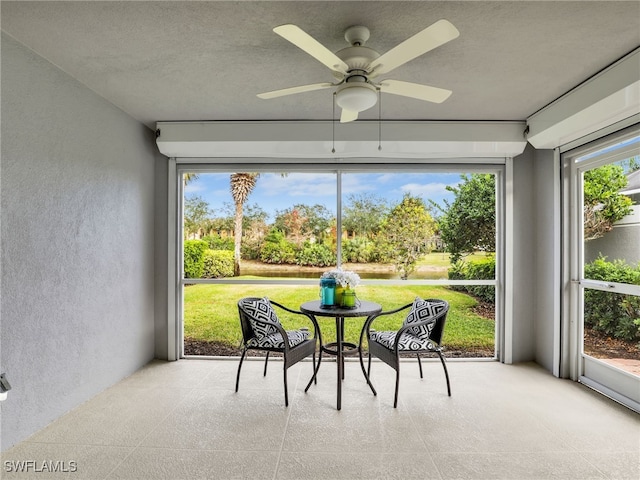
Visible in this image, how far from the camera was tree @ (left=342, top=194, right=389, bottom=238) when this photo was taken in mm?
4301

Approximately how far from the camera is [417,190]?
4.43 meters

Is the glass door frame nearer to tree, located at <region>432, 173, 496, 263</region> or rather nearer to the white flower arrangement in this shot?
tree, located at <region>432, 173, 496, 263</region>

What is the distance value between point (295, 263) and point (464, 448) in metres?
2.58

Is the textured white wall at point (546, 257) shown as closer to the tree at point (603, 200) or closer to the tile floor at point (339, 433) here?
the tree at point (603, 200)

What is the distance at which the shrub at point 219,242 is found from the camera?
14.2 feet

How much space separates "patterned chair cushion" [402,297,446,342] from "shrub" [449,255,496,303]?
1.14 metres

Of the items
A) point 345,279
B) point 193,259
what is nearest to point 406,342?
point 345,279

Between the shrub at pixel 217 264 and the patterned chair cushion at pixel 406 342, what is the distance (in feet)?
6.66

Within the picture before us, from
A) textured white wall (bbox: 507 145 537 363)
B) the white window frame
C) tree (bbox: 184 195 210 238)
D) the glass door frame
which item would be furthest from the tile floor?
tree (bbox: 184 195 210 238)

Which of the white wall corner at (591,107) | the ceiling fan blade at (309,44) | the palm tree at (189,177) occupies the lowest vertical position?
the palm tree at (189,177)

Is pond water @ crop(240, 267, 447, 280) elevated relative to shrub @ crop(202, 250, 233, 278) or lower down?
lower down

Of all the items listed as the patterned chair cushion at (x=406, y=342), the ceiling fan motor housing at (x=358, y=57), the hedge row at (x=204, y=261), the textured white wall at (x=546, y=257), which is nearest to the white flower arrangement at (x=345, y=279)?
the patterned chair cushion at (x=406, y=342)

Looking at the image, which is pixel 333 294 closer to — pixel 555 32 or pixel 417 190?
pixel 417 190

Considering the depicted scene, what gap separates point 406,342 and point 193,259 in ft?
8.68
